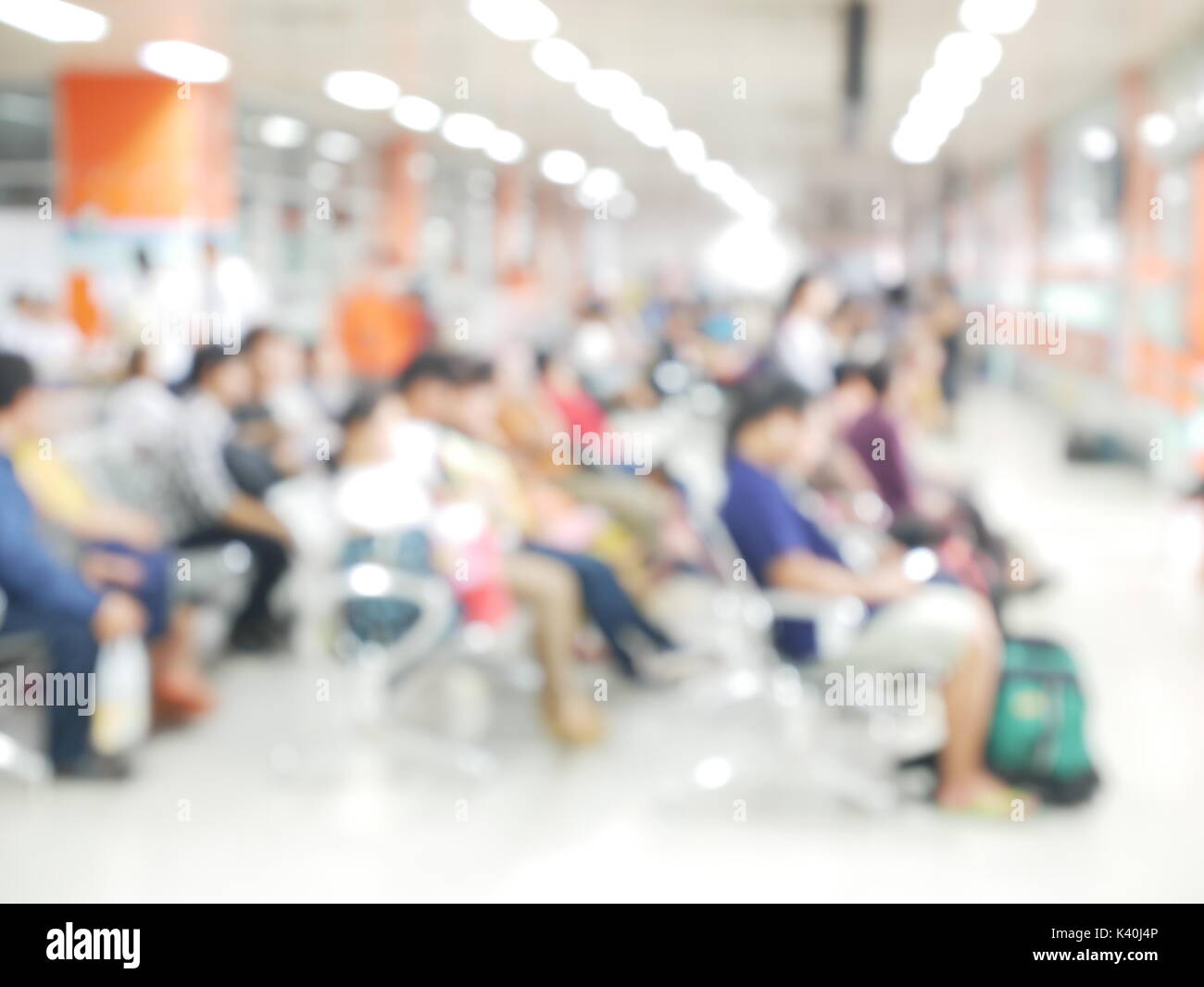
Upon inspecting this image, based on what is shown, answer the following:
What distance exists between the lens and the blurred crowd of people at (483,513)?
347cm

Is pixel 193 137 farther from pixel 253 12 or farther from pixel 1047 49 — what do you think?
pixel 1047 49

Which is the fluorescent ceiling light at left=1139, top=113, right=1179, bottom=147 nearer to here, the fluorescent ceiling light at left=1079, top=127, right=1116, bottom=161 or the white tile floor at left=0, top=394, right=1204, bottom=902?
the fluorescent ceiling light at left=1079, top=127, right=1116, bottom=161

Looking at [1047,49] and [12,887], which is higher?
[1047,49]

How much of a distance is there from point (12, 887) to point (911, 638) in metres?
2.04

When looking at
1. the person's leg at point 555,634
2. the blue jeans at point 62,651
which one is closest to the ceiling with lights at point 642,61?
the person's leg at point 555,634

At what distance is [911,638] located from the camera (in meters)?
3.37

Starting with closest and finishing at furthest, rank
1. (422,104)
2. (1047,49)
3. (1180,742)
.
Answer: (1180,742) < (1047,49) < (422,104)

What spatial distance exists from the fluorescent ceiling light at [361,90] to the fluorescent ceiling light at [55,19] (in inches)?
97.8

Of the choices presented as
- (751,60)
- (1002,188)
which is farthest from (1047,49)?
(1002,188)

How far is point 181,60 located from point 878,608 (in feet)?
23.8

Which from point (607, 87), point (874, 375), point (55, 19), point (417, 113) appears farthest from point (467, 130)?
point (874, 375)

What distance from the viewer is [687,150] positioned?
1486 centimetres

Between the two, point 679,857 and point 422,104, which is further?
point 422,104
